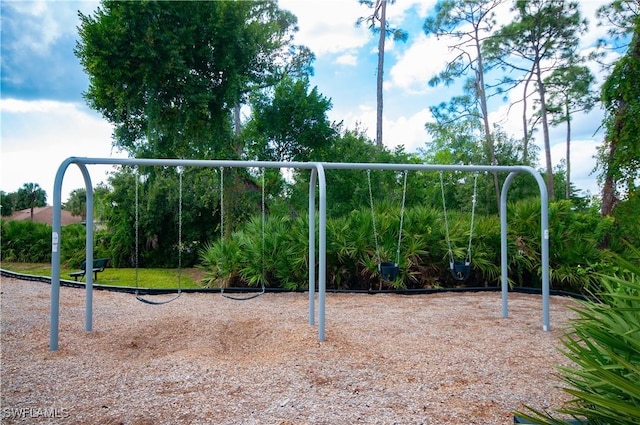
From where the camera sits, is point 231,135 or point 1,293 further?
point 231,135

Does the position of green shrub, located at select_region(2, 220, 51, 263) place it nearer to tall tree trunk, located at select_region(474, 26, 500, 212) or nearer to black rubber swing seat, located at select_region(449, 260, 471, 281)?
black rubber swing seat, located at select_region(449, 260, 471, 281)

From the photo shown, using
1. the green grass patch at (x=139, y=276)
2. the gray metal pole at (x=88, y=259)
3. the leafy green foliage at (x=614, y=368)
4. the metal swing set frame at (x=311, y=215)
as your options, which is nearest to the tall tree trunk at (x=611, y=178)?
the metal swing set frame at (x=311, y=215)

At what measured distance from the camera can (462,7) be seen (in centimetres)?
1980

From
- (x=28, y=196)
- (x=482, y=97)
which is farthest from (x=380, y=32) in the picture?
(x=28, y=196)

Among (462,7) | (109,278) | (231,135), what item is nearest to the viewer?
(109,278)

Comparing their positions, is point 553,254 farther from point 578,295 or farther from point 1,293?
point 1,293

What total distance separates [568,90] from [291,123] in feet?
48.6

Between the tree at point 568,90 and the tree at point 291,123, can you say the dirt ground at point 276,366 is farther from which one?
the tree at point 568,90

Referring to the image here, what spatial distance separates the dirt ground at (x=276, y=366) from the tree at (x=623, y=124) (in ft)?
22.8

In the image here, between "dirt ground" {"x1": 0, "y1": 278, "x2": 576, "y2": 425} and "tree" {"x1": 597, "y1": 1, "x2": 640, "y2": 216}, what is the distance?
22.8ft

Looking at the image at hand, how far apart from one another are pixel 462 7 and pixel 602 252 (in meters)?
15.1

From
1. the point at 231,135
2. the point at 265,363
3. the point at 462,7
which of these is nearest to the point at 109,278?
the point at 231,135

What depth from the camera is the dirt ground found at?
3.07 meters

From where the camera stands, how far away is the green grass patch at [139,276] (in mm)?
10062
